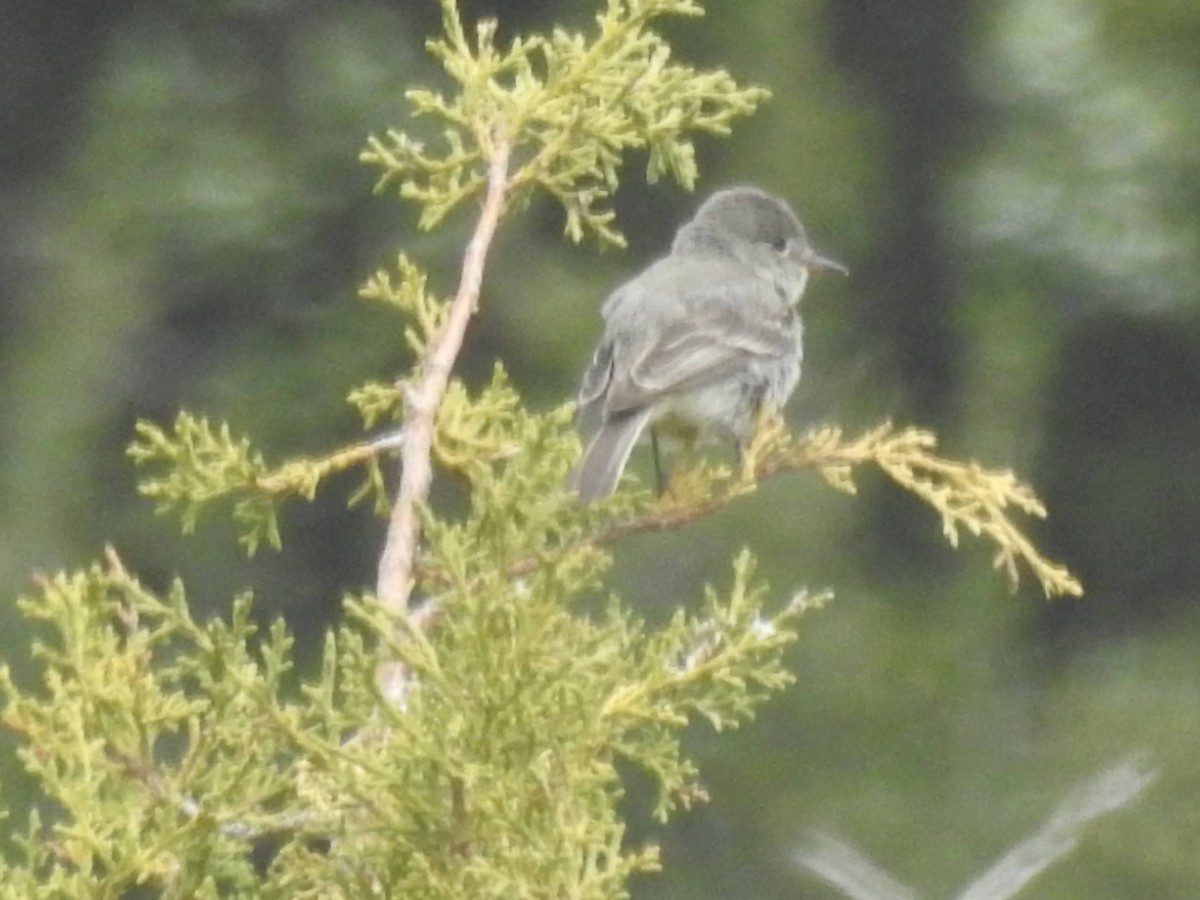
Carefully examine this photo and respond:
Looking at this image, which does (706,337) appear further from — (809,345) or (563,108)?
(809,345)

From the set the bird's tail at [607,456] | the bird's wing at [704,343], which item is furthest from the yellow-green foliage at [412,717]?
the bird's wing at [704,343]

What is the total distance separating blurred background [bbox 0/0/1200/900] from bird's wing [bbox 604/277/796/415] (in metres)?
1.46

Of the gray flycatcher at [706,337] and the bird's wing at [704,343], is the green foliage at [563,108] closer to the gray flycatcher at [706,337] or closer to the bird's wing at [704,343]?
the gray flycatcher at [706,337]

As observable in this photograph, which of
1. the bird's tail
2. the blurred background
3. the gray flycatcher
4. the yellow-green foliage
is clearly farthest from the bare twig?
the blurred background

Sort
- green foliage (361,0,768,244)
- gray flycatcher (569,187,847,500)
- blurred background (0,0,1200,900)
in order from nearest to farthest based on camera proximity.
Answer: green foliage (361,0,768,244) < gray flycatcher (569,187,847,500) < blurred background (0,0,1200,900)

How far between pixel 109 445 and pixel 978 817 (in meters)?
2.19

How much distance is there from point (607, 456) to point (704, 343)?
73 centimetres

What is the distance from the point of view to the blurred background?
6309 mm

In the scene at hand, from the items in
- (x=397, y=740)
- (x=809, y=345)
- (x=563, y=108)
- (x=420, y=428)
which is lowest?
(x=397, y=740)

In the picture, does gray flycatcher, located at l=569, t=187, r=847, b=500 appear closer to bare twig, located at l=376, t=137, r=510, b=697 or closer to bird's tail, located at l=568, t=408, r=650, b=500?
bird's tail, located at l=568, t=408, r=650, b=500

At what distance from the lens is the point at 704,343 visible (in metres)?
4.34

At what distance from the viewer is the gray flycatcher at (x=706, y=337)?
13.2ft

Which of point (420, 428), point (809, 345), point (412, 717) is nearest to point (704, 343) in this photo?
point (420, 428)

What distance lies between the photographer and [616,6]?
2.81 m
